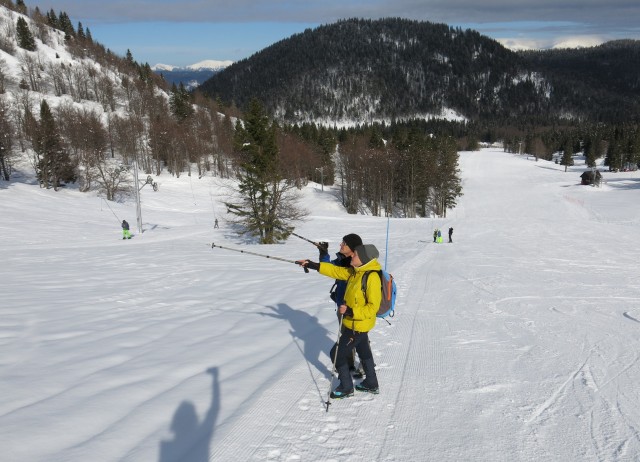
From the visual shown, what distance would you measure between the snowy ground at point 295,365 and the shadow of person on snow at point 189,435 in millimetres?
20

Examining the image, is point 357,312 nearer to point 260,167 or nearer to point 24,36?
point 260,167

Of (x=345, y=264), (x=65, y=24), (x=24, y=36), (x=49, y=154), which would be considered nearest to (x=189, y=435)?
(x=345, y=264)

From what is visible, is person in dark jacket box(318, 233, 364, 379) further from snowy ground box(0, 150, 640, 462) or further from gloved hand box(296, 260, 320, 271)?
snowy ground box(0, 150, 640, 462)

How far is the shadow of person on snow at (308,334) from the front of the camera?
6.79 meters

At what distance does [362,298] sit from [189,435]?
2.54 metres

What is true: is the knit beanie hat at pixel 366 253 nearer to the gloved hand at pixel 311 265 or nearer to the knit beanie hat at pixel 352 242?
the knit beanie hat at pixel 352 242

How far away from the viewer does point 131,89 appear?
85812 mm

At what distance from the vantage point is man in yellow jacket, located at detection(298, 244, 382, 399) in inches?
192

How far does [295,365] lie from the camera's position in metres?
6.50

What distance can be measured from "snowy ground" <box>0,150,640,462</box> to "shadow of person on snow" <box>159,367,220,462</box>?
0.02 meters

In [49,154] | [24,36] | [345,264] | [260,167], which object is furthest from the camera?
[24,36]

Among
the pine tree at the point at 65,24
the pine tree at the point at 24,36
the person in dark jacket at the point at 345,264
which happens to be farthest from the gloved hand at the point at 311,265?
the pine tree at the point at 65,24

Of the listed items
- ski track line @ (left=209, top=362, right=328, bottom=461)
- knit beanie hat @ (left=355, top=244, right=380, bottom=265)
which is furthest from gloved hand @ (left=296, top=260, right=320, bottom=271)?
ski track line @ (left=209, top=362, right=328, bottom=461)

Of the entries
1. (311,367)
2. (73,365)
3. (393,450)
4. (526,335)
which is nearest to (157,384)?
(73,365)
